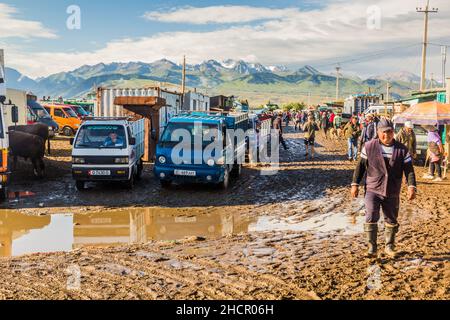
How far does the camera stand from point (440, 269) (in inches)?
255

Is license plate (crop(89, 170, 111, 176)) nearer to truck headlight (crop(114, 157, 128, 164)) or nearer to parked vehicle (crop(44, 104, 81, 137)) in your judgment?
truck headlight (crop(114, 157, 128, 164))

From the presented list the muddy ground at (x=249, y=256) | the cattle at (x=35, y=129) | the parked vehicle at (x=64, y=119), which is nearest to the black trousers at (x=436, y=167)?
the muddy ground at (x=249, y=256)

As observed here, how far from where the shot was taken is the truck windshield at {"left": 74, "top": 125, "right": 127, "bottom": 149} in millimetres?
13336

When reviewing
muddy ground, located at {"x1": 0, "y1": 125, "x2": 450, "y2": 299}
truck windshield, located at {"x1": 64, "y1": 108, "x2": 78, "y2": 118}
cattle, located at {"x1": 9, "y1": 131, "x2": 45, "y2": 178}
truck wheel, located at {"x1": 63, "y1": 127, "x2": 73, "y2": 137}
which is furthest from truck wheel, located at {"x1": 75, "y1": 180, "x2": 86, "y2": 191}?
truck windshield, located at {"x1": 64, "y1": 108, "x2": 78, "y2": 118}

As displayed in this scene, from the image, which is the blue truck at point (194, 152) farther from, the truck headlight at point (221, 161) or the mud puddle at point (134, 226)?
the mud puddle at point (134, 226)

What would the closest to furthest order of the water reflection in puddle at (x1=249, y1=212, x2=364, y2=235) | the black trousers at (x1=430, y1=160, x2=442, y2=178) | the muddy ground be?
the muddy ground < the water reflection in puddle at (x1=249, y1=212, x2=364, y2=235) < the black trousers at (x1=430, y1=160, x2=442, y2=178)

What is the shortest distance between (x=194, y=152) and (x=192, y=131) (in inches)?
29.3

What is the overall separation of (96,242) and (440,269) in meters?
5.59

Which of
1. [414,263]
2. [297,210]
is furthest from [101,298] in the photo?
[297,210]

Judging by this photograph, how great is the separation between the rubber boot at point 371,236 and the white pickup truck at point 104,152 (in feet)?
25.3

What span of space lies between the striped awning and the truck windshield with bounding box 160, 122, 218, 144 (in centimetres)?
637

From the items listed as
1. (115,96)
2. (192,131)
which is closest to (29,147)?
(192,131)
